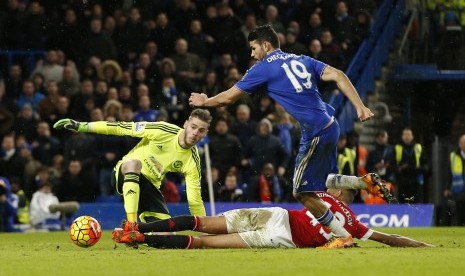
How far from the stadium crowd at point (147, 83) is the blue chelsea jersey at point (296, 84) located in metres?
8.03

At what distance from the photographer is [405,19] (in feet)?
81.1

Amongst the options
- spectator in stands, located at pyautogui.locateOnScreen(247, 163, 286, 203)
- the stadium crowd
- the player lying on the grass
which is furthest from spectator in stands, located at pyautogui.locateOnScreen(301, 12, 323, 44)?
the player lying on the grass

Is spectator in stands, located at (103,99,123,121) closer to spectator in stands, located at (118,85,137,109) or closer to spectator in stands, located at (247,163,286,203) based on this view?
spectator in stands, located at (118,85,137,109)

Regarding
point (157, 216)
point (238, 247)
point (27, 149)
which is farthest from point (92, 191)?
point (238, 247)

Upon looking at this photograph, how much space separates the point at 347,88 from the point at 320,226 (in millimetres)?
1438

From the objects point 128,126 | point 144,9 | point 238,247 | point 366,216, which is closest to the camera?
point 238,247

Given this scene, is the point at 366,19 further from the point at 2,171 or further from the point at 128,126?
the point at 128,126

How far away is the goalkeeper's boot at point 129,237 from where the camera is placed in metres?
11.6

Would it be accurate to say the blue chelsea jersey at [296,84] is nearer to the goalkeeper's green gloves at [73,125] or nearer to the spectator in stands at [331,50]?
the goalkeeper's green gloves at [73,125]

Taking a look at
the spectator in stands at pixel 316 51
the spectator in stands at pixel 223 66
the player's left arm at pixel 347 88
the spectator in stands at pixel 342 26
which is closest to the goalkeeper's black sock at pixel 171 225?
the player's left arm at pixel 347 88

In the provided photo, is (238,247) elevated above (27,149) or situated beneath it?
situated beneath

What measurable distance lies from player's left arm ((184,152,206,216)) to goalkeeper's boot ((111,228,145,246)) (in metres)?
1.27

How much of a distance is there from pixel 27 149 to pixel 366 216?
595 cm

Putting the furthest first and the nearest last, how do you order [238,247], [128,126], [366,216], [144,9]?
[144,9], [366,216], [128,126], [238,247]
